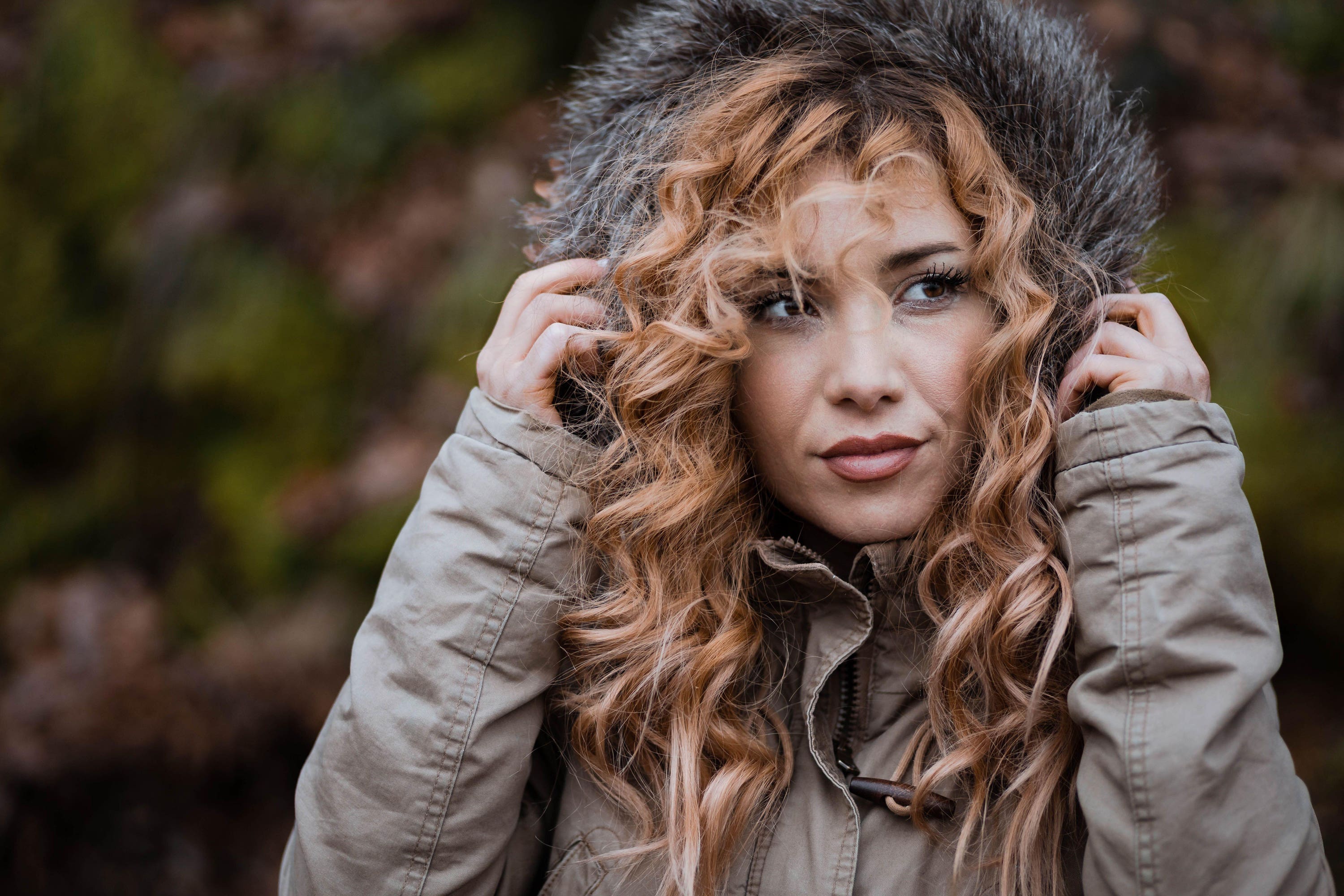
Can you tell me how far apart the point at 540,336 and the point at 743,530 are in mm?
509

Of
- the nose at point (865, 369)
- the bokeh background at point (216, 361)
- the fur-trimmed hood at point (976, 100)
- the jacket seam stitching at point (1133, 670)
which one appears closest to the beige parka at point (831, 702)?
the jacket seam stitching at point (1133, 670)

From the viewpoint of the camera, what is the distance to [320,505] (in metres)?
3.34

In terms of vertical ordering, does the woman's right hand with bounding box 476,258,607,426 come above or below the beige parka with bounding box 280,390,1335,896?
above

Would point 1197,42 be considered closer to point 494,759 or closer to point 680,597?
point 680,597

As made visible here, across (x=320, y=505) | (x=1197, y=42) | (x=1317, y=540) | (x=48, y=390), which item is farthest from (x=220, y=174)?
(x=1317, y=540)

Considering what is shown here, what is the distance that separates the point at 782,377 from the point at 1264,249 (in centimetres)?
194

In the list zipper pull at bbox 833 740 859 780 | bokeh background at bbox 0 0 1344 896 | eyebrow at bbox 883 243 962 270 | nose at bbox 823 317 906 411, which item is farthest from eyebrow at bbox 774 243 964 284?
bokeh background at bbox 0 0 1344 896

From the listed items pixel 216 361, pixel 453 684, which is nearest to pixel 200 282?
pixel 216 361

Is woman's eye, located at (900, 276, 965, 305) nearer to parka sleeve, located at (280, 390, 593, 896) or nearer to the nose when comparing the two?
the nose

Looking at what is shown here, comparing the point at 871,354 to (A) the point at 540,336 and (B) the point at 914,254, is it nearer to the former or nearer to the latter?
(B) the point at 914,254

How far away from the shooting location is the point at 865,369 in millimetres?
1464

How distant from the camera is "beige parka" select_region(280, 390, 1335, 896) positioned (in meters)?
1.26

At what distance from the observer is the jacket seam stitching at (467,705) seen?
145 cm

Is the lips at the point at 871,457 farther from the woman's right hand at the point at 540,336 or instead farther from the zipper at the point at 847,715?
the woman's right hand at the point at 540,336
